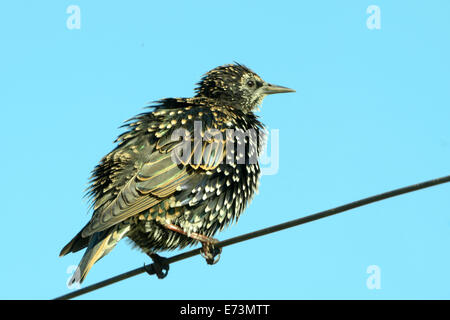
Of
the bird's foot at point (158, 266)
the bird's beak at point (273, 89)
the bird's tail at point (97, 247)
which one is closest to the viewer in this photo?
the bird's tail at point (97, 247)

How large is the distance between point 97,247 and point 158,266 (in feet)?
3.28

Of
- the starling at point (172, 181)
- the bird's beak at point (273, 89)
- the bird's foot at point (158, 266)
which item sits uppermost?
the bird's beak at point (273, 89)

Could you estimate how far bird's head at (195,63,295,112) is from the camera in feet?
25.5

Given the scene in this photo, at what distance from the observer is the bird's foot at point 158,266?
22.1ft

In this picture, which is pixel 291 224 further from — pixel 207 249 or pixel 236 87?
pixel 236 87

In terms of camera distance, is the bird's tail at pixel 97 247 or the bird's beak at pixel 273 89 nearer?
the bird's tail at pixel 97 247

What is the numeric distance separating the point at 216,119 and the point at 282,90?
1600 mm

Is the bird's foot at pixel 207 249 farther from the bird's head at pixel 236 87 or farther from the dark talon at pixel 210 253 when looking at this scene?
the bird's head at pixel 236 87

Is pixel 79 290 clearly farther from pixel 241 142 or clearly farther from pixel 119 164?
pixel 241 142

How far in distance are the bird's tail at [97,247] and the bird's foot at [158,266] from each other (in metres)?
0.73

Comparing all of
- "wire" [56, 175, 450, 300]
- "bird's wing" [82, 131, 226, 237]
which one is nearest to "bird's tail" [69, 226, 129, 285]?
"bird's wing" [82, 131, 226, 237]

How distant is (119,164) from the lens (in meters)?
6.43

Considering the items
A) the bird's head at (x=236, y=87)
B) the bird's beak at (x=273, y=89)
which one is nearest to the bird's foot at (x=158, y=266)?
the bird's head at (x=236, y=87)

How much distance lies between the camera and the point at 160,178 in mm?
6246
